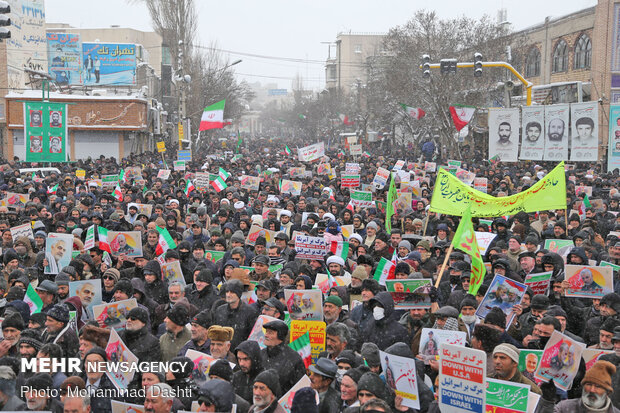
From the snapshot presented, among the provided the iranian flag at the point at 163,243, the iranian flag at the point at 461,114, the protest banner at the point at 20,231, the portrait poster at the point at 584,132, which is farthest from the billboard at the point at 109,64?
the iranian flag at the point at 163,243

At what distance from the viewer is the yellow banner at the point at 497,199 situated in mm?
10234

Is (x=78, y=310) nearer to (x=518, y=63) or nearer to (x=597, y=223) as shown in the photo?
(x=597, y=223)

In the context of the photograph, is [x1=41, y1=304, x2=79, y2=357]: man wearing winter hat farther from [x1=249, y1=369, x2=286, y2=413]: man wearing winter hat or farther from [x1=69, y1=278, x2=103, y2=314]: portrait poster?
[x1=249, y1=369, x2=286, y2=413]: man wearing winter hat

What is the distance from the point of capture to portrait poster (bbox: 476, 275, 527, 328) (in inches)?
287

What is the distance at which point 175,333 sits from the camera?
654 cm

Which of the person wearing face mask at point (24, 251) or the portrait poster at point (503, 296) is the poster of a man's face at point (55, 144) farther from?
the portrait poster at point (503, 296)

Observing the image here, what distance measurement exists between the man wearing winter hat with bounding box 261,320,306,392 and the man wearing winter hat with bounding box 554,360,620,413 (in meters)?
2.02

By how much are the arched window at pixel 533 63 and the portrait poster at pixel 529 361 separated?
1735 inches

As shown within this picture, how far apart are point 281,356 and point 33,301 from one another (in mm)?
3191

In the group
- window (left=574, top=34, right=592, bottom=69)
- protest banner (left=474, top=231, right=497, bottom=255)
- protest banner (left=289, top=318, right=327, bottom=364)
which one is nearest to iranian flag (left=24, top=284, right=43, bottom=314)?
protest banner (left=289, top=318, right=327, bottom=364)

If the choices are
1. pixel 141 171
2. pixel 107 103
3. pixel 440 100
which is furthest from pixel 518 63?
pixel 141 171

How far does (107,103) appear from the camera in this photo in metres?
40.1

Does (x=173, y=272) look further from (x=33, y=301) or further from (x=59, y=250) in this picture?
(x=59, y=250)

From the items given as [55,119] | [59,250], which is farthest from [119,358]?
[55,119]
